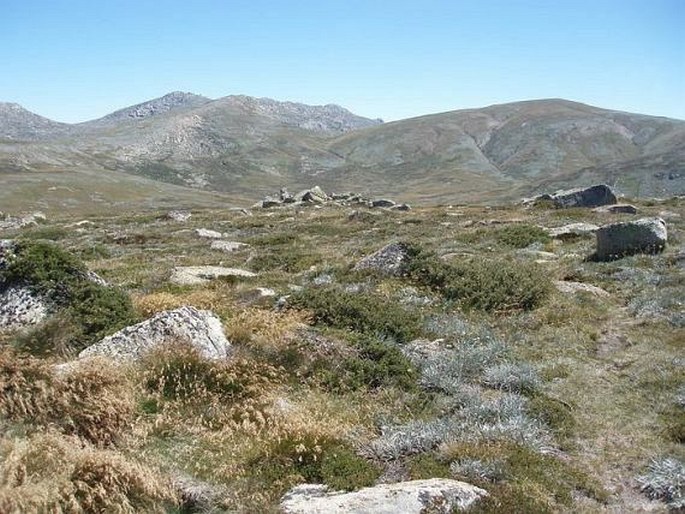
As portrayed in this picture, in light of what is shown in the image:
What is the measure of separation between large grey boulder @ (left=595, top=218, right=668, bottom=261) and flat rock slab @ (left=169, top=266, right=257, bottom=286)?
14091mm

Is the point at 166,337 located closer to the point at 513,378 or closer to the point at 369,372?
the point at 369,372

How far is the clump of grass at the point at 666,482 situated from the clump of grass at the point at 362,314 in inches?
282

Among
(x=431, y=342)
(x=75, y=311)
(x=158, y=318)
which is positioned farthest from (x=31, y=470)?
(x=431, y=342)

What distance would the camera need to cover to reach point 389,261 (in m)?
22.0

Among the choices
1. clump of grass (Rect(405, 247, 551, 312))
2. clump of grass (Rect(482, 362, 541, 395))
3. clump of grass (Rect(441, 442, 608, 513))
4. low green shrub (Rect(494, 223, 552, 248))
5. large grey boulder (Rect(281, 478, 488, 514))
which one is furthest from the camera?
low green shrub (Rect(494, 223, 552, 248))

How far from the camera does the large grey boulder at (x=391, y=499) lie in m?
7.27

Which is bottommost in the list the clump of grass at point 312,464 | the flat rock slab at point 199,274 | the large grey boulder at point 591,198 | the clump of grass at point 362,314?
the clump of grass at point 312,464

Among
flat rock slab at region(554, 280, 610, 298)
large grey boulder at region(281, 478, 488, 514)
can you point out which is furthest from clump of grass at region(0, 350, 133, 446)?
flat rock slab at region(554, 280, 610, 298)

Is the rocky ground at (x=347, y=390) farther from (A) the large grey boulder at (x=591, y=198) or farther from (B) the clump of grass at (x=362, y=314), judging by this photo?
(A) the large grey boulder at (x=591, y=198)

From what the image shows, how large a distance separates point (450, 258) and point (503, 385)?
1355 centimetres

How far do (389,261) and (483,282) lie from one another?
413 cm

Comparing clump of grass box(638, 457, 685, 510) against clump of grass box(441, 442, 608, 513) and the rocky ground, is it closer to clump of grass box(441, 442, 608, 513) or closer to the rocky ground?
the rocky ground

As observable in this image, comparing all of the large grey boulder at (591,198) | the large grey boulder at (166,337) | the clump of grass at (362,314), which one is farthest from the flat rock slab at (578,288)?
the large grey boulder at (591,198)

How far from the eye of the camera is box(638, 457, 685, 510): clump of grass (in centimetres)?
805
